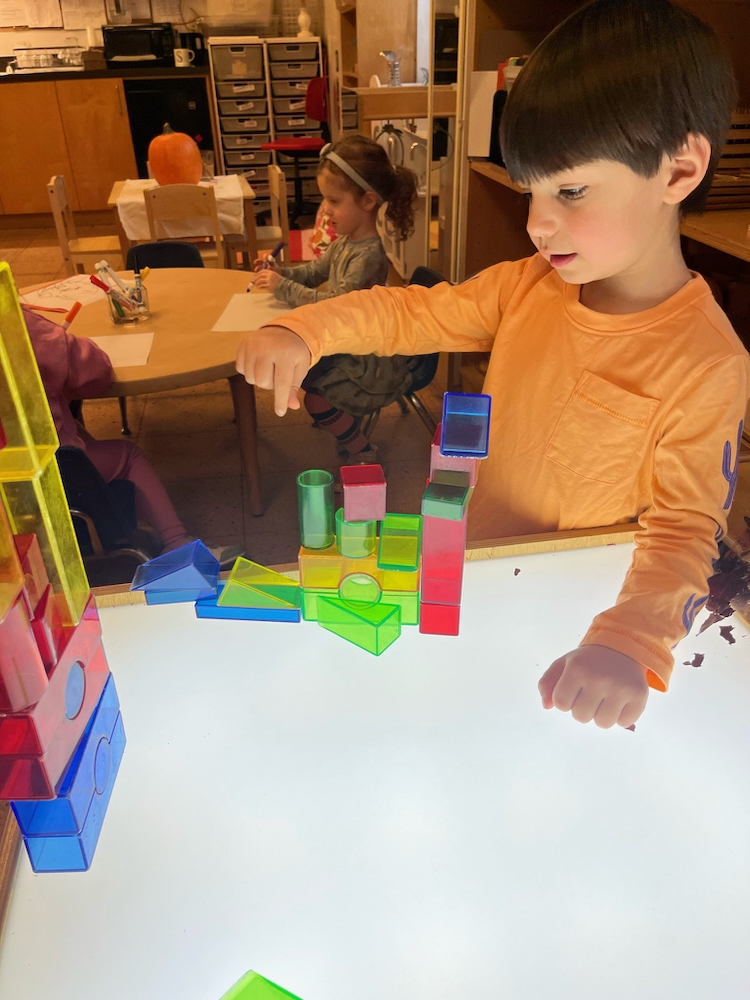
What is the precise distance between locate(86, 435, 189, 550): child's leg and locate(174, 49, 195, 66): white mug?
191 inches

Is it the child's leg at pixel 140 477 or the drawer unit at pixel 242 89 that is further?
the drawer unit at pixel 242 89

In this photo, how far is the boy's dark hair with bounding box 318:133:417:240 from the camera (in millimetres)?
2256

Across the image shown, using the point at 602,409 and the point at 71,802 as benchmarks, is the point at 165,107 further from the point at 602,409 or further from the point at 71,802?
the point at 71,802

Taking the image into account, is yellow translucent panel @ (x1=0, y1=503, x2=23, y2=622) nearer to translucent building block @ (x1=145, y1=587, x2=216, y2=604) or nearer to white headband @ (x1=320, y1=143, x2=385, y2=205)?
translucent building block @ (x1=145, y1=587, x2=216, y2=604)

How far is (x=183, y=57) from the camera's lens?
5.50m

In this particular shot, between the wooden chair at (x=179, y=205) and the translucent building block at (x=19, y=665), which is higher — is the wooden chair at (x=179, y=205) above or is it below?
below

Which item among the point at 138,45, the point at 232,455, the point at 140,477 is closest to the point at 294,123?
the point at 138,45

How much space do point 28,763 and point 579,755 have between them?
0.39m

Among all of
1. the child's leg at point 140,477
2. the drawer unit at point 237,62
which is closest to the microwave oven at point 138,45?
the drawer unit at point 237,62

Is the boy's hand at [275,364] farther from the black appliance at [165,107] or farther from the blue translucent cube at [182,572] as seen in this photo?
the black appliance at [165,107]

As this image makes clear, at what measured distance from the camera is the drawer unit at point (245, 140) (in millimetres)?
5734

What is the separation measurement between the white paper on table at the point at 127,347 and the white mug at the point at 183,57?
15.3ft

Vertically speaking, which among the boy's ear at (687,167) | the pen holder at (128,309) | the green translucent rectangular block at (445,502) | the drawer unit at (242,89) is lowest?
the pen holder at (128,309)

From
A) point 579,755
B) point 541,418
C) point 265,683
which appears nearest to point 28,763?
point 265,683
